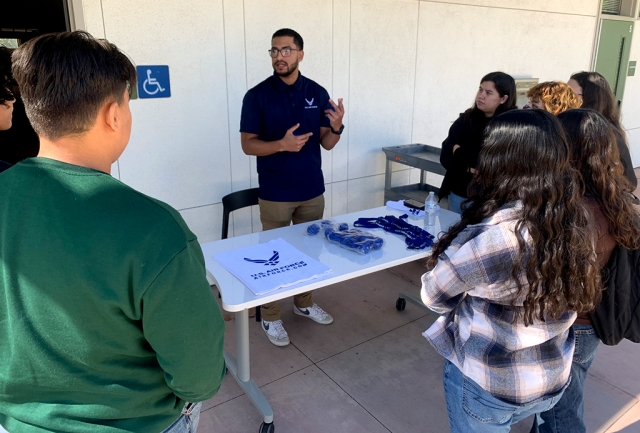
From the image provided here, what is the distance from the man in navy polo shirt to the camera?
2848mm

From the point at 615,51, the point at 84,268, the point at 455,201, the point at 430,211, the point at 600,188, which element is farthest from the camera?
the point at 615,51

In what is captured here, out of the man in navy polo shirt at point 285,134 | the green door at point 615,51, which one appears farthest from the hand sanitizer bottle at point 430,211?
the green door at point 615,51

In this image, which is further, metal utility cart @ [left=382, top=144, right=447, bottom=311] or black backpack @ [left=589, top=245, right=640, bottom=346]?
metal utility cart @ [left=382, top=144, right=447, bottom=311]

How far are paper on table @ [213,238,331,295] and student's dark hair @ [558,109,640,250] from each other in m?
1.04

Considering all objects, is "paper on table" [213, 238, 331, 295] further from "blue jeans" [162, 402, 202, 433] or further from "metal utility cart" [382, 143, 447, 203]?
"metal utility cart" [382, 143, 447, 203]

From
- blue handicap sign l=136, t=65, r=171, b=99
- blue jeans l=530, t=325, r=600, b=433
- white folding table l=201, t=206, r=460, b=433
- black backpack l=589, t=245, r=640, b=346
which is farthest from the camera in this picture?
blue handicap sign l=136, t=65, r=171, b=99

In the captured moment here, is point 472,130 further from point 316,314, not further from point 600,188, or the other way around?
point 600,188

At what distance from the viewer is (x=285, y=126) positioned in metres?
2.92

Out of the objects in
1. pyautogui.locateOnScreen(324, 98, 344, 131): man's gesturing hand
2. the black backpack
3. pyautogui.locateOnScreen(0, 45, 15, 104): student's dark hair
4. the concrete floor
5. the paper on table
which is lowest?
the concrete floor

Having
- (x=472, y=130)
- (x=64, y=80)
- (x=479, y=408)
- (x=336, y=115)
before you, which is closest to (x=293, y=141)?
(x=336, y=115)

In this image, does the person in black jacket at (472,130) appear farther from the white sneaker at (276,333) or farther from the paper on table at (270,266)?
the white sneaker at (276,333)

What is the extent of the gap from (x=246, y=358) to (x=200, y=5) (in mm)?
2275

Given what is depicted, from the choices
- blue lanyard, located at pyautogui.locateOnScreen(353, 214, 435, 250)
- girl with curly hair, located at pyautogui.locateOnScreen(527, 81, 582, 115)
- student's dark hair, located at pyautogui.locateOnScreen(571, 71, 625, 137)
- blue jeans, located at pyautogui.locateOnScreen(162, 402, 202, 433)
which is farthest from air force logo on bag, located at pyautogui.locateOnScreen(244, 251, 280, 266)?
student's dark hair, located at pyautogui.locateOnScreen(571, 71, 625, 137)

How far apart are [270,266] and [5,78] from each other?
3.88ft
